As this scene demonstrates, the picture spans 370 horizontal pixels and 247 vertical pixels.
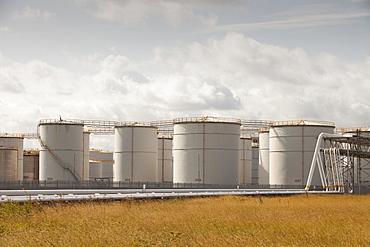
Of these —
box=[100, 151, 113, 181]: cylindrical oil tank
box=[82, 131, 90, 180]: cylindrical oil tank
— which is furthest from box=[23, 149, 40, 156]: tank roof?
box=[100, 151, 113, 181]: cylindrical oil tank

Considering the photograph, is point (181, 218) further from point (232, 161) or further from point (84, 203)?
point (232, 161)

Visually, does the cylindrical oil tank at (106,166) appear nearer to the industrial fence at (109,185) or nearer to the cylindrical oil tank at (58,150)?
the cylindrical oil tank at (58,150)

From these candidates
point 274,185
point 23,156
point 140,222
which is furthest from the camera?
point 23,156

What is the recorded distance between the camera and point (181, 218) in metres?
24.7

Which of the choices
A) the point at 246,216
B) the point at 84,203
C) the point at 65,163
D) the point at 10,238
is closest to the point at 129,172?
the point at 65,163

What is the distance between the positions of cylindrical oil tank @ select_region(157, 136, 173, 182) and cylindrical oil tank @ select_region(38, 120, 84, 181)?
63.2 ft

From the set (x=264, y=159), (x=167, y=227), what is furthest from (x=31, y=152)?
(x=167, y=227)

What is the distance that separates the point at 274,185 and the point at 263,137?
630 inches

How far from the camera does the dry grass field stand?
1781 centimetres

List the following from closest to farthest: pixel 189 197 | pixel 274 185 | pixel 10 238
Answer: pixel 10 238
pixel 189 197
pixel 274 185

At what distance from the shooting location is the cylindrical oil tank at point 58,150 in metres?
68.8

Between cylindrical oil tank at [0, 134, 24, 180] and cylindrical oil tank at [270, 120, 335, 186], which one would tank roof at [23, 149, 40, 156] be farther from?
cylindrical oil tank at [270, 120, 335, 186]

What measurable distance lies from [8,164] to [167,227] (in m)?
62.9

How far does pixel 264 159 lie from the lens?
3110 inches
